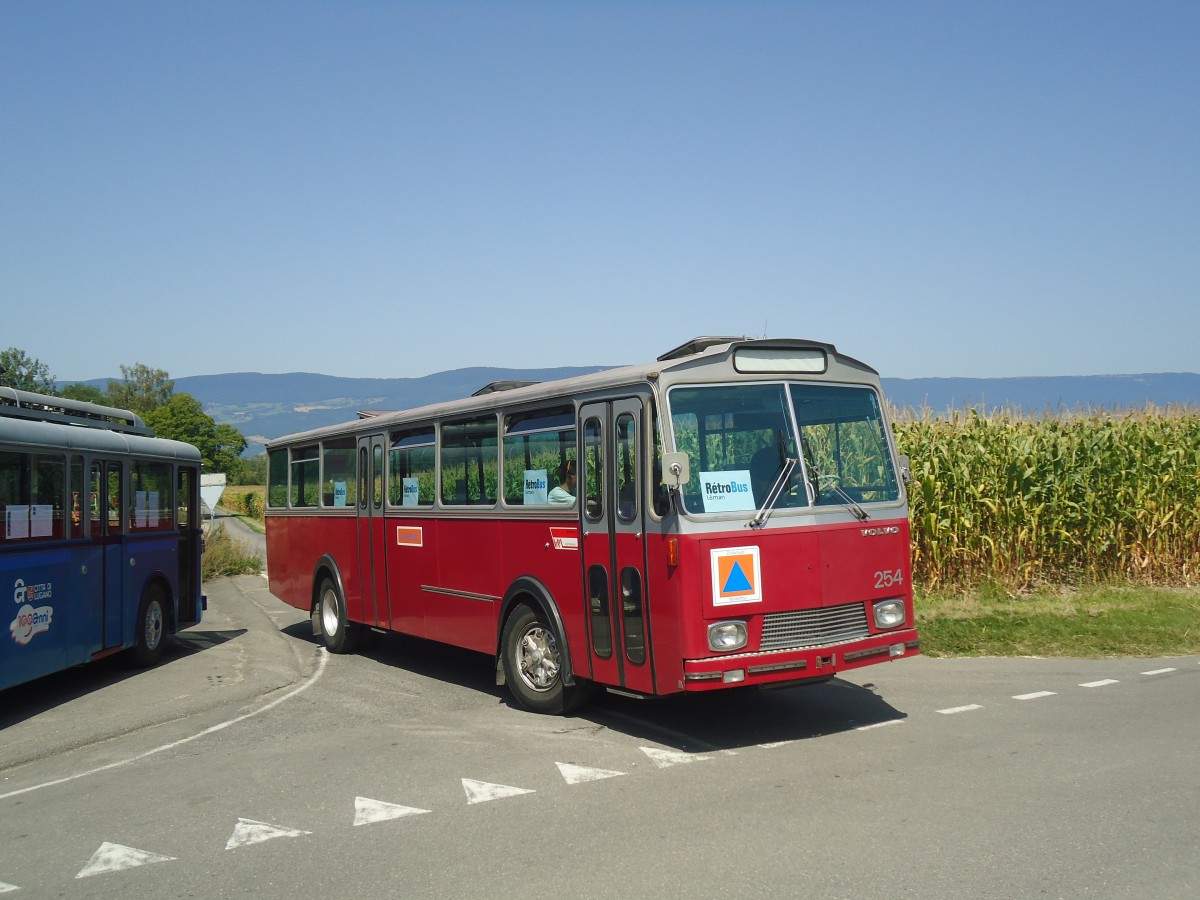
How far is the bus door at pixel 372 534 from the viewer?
12648mm

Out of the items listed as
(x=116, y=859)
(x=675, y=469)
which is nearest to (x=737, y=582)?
(x=675, y=469)

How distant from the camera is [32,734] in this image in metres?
9.69

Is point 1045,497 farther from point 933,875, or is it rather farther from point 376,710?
point 933,875

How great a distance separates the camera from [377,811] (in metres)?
6.58

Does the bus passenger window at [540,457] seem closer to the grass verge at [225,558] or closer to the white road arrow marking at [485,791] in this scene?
the white road arrow marking at [485,791]

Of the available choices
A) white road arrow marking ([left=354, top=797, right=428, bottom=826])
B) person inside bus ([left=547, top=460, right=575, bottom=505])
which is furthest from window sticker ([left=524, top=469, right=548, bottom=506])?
white road arrow marking ([left=354, top=797, right=428, bottom=826])

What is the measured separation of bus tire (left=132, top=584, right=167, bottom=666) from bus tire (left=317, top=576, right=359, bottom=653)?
6.42 feet

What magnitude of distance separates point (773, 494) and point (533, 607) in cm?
258

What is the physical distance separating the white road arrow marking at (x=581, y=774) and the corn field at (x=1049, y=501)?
10.2 meters

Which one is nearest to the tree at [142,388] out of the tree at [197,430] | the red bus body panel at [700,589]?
the tree at [197,430]

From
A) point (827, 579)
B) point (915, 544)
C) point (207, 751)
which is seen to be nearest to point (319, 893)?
point (207, 751)

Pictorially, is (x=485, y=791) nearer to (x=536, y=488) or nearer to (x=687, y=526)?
(x=687, y=526)

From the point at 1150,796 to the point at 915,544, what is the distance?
34.2 ft

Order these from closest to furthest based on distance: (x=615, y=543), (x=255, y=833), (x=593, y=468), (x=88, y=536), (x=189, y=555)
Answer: (x=255, y=833), (x=615, y=543), (x=593, y=468), (x=88, y=536), (x=189, y=555)
